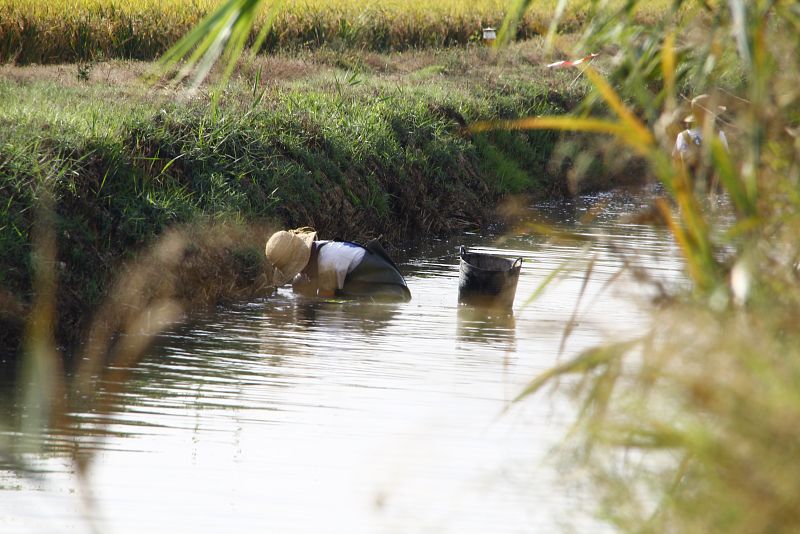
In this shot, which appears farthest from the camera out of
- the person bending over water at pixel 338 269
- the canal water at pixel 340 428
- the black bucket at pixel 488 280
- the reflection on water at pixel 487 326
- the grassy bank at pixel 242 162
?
the black bucket at pixel 488 280

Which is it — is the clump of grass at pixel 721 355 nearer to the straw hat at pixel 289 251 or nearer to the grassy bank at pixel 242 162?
the grassy bank at pixel 242 162

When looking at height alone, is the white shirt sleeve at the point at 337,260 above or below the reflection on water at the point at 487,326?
above

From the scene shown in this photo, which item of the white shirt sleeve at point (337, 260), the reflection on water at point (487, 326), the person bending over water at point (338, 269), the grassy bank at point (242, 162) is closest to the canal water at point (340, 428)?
the reflection on water at point (487, 326)

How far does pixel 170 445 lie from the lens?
6.20 m

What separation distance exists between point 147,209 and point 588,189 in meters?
11.9

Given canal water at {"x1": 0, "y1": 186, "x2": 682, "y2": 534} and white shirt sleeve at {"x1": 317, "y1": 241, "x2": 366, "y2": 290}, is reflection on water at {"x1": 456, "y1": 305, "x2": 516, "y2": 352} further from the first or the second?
white shirt sleeve at {"x1": 317, "y1": 241, "x2": 366, "y2": 290}

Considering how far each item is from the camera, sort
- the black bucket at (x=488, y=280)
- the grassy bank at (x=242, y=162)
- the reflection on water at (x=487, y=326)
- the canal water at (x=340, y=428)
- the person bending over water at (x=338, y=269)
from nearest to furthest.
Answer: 1. the canal water at (x=340, y=428)
2. the grassy bank at (x=242, y=162)
3. the reflection on water at (x=487, y=326)
4. the person bending over water at (x=338, y=269)
5. the black bucket at (x=488, y=280)

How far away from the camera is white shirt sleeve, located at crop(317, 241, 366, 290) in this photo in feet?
31.8

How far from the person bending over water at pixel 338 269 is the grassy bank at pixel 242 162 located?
1.99ft

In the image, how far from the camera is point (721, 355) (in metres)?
2.72

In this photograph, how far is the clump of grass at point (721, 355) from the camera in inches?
101

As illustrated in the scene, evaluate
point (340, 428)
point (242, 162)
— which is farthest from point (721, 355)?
point (242, 162)

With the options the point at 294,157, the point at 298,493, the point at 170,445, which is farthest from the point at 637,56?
the point at 294,157

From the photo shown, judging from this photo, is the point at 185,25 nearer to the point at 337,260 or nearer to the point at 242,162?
the point at 242,162
